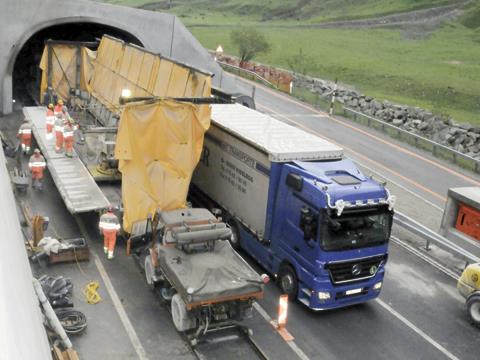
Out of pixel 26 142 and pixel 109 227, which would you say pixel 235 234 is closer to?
pixel 109 227

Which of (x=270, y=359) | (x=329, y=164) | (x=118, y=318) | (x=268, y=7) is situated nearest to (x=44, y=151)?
(x=118, y=318)

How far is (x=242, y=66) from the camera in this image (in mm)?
42781

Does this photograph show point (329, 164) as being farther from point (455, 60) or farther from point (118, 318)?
point (455, 60)

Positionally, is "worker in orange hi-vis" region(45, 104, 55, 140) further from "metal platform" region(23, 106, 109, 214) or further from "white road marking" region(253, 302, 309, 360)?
"white road marking" region(253, 302, 309, 360)

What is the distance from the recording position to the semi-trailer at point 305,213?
11.1 meters

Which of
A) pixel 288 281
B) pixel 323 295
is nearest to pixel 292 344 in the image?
pixel 323 295

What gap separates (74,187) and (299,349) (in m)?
7.82

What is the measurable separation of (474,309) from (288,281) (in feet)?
13.4

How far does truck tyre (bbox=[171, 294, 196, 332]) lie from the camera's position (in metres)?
10.1

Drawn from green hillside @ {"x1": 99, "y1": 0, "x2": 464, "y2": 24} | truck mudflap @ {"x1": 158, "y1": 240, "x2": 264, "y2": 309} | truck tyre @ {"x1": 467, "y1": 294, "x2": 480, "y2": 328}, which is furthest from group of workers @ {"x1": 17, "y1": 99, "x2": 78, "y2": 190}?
green hillside @ {"x1": 99, "y1": 0, "x2": 464, "y2": 24}

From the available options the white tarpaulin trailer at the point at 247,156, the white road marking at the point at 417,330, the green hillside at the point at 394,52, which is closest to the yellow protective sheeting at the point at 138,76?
the white tarpaulin trailer at the point at 247,156

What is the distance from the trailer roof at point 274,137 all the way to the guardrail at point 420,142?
39.3 ft

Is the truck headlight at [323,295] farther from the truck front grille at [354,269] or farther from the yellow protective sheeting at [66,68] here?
the yellow protective sheeting at [66,68]

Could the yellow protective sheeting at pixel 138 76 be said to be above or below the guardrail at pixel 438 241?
above
